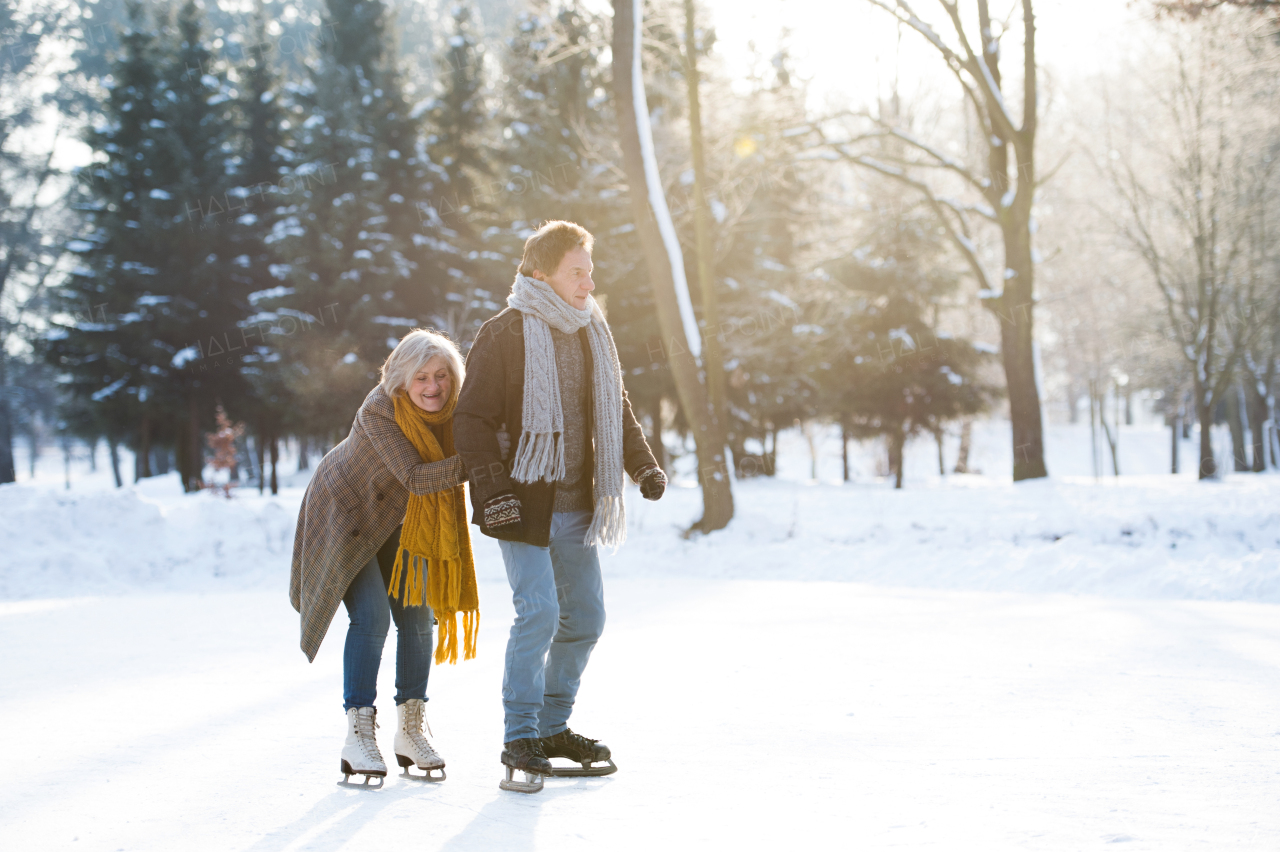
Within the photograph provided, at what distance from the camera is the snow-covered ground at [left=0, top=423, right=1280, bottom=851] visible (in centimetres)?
320

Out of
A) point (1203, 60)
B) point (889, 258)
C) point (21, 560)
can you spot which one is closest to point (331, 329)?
point (889, 258)

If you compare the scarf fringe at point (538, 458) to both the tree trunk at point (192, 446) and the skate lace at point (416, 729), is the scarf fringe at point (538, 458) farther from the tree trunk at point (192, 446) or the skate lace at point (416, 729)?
the tree trunk at point (192, 446)

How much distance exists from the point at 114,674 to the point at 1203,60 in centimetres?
2129

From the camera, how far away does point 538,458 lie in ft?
12.2

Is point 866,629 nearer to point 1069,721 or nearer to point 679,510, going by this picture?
point 1069,721

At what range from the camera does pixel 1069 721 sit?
4.37 metres

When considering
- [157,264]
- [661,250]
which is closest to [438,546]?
[661,250]

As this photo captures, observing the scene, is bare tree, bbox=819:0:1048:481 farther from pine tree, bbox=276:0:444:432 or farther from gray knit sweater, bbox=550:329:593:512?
pine tree, bbox=276:0:444:432

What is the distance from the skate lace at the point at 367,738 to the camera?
372cm

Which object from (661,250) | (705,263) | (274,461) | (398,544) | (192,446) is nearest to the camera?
(398,544)

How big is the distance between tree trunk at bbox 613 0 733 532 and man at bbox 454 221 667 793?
8.24 metres

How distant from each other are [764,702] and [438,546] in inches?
77.7

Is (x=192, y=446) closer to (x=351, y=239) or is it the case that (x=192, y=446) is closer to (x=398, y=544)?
(x=351, y=239)

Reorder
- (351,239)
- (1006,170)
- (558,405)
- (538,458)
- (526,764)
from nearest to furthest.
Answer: (526,764) < (538,458) < (558,405) < (1006,170) < (351,239)
